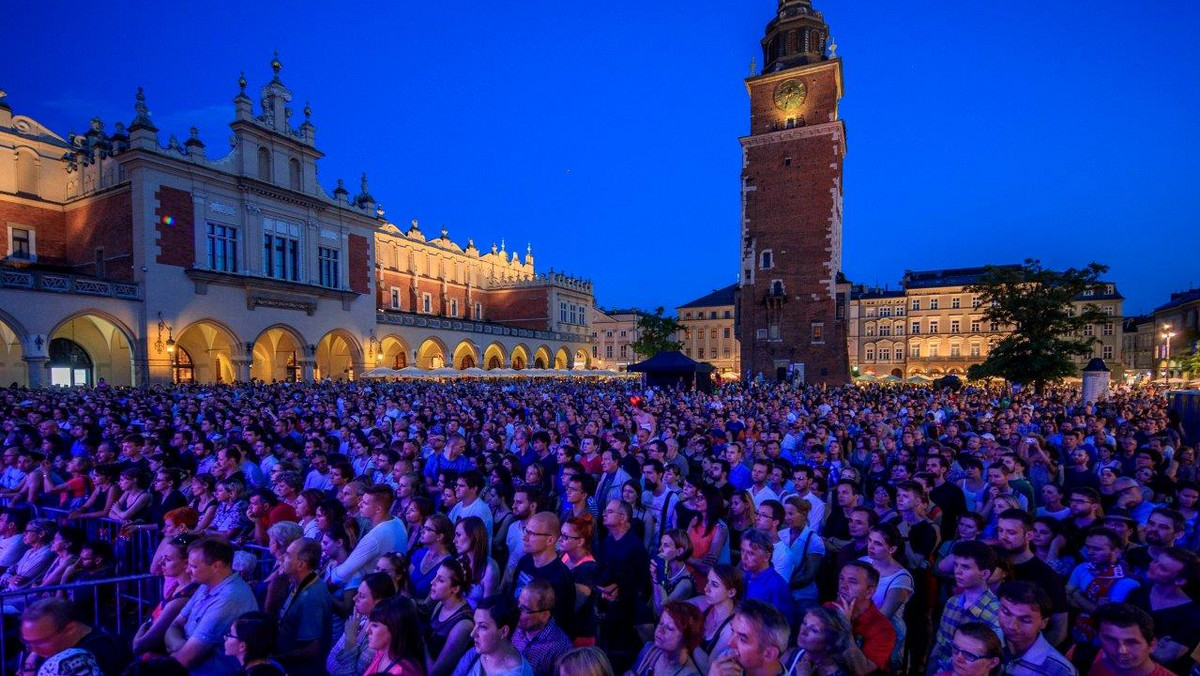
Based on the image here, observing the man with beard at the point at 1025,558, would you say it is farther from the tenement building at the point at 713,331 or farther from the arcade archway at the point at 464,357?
the tenement building at the point at 713,331

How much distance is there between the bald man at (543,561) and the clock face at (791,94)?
39969 millimetres

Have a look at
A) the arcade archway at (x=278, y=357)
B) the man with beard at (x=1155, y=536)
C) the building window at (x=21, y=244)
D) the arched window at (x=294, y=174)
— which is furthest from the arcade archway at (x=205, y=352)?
the man with beard at (x=1155, y=536)

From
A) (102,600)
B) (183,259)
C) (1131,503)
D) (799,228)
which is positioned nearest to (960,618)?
(1131,503)

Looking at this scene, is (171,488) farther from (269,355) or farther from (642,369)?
(269,355)

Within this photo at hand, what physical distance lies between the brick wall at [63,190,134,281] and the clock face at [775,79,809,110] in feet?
111

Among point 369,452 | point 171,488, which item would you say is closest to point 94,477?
point 171,488

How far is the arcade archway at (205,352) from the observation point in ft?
95.5

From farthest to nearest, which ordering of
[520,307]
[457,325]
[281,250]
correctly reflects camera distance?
[520,307] → [457,325] → [281,250]

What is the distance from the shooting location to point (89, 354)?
27.0 metres

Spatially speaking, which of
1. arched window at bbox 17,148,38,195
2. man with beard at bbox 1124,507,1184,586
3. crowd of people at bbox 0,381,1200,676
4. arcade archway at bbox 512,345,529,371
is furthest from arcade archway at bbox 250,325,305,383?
man with beard at bbox 1124,507,1184,586

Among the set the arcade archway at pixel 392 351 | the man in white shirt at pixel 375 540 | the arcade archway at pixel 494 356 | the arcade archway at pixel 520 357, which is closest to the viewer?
the man in white shirt at pixel 375 540

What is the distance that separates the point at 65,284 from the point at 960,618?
92.9 ft

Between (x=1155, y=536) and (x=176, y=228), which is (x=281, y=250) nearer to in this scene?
(x=176, y=228)

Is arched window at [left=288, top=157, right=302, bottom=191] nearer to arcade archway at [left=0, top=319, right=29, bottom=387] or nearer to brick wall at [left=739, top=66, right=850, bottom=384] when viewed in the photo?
arcade archway at [left=0, top=319, right=29, bottom=387]
